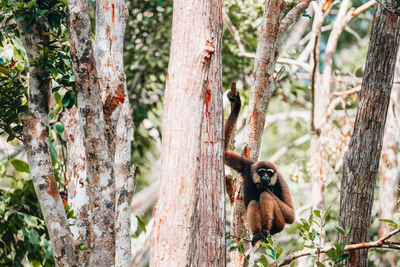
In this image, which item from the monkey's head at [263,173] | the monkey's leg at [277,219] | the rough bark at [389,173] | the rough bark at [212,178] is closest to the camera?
the rough bark at [212,178]

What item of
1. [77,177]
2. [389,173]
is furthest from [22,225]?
[389,173]

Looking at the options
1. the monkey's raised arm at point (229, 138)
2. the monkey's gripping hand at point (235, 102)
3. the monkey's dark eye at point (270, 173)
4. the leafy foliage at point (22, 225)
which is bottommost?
the leafy foliage at point (22, 225)

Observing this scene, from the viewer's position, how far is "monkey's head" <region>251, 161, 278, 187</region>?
272 inches

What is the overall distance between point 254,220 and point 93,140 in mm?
3819

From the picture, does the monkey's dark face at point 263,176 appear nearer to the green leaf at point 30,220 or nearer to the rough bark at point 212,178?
the rough bark at point 212,178

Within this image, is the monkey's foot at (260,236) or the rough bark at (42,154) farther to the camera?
the monkey's foot at (260,236)

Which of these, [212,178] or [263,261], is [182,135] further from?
[263,261]

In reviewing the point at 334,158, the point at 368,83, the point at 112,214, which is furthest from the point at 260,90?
the point at 334,158

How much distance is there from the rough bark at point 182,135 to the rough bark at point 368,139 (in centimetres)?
259

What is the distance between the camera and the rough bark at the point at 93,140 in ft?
12.6

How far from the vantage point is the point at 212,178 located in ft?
12.6

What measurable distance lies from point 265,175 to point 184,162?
3.96 m

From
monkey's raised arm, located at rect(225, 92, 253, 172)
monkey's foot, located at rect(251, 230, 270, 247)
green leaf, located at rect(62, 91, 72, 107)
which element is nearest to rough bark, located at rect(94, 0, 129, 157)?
green leaf, located at rect(62, 91, 72, 107)

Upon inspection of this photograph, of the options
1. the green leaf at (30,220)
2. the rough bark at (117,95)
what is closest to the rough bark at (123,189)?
the rough bark at (117,95)
